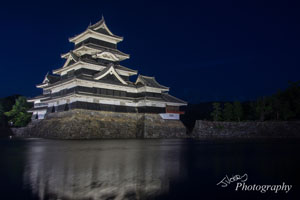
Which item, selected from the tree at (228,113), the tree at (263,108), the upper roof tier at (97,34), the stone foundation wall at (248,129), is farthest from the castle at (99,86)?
the tree at (263,108)

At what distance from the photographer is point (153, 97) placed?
36.2m

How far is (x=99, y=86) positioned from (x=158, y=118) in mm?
10448

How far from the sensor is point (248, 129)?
34344mm

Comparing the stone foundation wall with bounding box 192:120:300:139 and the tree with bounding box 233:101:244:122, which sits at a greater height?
the tree with bounding box 233:101:244:122

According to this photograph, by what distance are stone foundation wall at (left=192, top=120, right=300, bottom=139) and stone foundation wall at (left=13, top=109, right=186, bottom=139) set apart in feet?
13.4

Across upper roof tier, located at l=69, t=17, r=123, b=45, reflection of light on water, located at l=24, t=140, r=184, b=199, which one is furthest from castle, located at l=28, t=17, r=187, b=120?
reflection of light on water, located at l=24, t=140, r=184, b=199

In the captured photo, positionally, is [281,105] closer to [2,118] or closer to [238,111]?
[238,111]

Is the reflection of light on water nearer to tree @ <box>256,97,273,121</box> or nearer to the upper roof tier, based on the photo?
the upper roof tier

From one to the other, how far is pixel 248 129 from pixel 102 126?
21.3 m

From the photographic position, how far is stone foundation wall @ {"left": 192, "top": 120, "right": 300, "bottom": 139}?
33.8m

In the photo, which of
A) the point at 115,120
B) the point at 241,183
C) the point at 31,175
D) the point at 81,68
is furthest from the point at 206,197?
the point at 81,68

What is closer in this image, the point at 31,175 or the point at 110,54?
the point at 31,175

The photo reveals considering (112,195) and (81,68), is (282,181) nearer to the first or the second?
(112,195)

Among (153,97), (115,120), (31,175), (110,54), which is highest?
(110,54)
